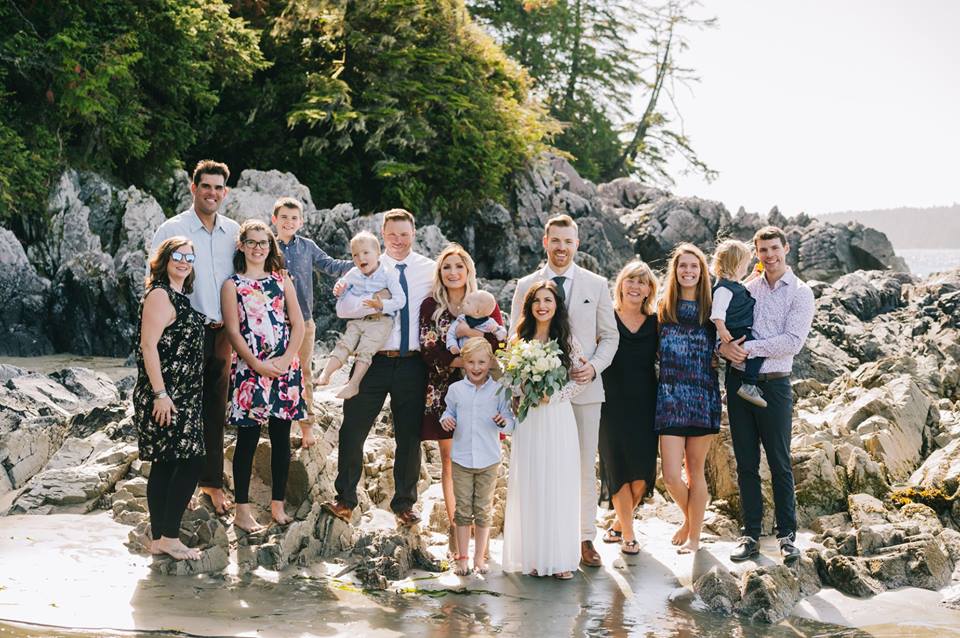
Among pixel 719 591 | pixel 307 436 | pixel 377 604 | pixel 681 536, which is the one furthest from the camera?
pixel 307 436

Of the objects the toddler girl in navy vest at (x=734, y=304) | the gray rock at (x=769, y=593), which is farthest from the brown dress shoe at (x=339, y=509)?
the toddler girl in navy vest at (x=734, y=304)

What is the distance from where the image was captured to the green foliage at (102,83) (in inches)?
675

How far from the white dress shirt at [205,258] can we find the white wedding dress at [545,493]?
85.1 inches

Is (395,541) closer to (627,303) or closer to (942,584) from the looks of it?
(627,303)

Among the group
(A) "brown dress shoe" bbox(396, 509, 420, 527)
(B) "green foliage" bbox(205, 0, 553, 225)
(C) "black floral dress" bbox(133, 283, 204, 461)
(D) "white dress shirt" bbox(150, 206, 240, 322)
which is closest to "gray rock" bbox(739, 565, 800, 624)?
(A) "brown dress shoe" bbox(396, 509, 420, 527)

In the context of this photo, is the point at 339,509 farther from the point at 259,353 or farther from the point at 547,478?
the point at 547,478

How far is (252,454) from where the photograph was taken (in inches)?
254

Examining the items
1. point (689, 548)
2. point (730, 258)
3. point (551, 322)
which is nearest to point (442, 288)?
point (551, 322)

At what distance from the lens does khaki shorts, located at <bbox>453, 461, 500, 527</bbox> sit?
621cm

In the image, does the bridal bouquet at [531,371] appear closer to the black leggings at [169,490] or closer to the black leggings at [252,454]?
the black leggings at [252,454]

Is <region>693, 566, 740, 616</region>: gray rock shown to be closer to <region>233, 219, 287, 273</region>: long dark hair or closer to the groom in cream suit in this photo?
the groom in cream suit

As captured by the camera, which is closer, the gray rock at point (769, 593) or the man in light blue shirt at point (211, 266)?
the gray rock at point (769, 593)

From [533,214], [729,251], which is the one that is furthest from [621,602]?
[533,214]

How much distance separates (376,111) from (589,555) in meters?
16.9
